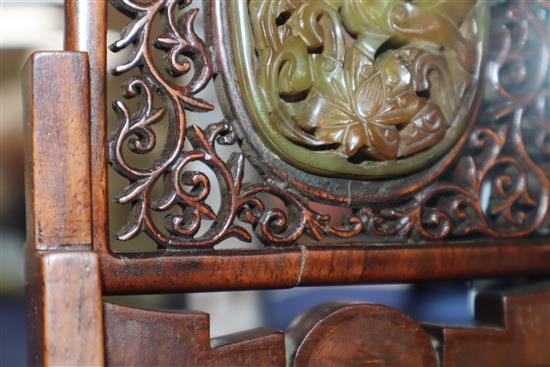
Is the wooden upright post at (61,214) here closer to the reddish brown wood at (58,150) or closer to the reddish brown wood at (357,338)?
the reddish brown wood at (58,150)

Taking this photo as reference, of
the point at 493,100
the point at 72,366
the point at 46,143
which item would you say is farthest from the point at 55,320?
the point at 493,100

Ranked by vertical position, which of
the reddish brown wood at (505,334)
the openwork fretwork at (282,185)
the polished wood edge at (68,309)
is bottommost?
the reddish brown wood at (505,334)

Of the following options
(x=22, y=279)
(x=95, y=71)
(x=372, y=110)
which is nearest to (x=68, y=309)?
(x=95, y=71)

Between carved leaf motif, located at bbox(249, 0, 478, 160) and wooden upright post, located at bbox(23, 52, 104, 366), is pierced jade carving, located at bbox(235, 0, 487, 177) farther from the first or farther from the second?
wooden upright post, located at bbox(23, 52, 104, 366)

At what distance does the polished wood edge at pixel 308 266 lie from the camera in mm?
694

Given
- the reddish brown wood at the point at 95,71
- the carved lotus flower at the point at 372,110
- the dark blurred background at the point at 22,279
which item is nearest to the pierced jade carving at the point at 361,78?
the carved lotus flower at the point at 372,110

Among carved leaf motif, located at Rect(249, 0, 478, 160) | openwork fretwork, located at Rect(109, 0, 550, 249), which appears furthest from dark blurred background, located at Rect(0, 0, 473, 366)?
carved leaf motif, located at Rect(249, 0, 478, 160)

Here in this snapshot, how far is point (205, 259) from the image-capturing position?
72 centimetres

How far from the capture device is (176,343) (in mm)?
703

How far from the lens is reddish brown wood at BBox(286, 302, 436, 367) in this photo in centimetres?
74

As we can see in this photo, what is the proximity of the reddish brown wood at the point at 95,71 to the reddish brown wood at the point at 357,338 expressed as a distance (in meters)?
0.20

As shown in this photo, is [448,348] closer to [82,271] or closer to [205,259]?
[205,259]

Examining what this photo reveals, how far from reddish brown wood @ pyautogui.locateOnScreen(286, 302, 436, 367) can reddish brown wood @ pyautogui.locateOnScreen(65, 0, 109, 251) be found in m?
0.20

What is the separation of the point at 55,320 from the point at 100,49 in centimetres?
23
